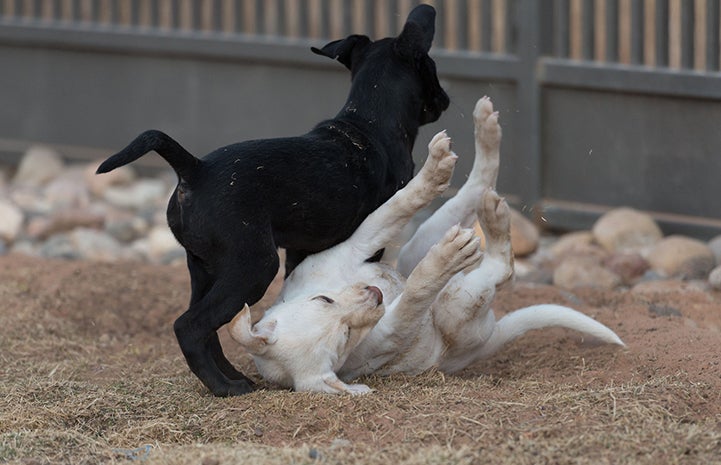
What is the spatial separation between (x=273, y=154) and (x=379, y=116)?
53cm

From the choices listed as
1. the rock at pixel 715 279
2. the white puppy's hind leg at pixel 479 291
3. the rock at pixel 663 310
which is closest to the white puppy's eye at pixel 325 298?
the white puppy's hind leg at pixel 479 291

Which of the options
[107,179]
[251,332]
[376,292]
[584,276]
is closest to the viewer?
[251,332]

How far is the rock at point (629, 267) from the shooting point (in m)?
7.07

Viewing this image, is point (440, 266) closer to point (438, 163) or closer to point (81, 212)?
point (438, 163)

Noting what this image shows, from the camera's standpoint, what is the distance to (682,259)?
273 inches

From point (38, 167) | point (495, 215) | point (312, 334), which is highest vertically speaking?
point (495, 215)

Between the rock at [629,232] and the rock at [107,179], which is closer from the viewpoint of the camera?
the rock at [629,232]

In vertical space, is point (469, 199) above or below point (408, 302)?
above

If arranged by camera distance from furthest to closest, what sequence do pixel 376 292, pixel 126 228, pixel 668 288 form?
pixel 126 228 → pixel 668 288 → pixel 376 292

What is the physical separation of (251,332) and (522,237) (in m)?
3.69

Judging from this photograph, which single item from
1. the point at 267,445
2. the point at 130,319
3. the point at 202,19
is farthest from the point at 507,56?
the point at 267,445

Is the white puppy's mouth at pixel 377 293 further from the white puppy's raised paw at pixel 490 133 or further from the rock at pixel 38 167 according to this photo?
the rock at pixel 38 167

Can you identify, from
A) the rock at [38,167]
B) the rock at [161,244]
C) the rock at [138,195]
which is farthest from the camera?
the rock at [38,167]

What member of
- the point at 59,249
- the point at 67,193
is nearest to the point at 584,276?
the point at 59,249
